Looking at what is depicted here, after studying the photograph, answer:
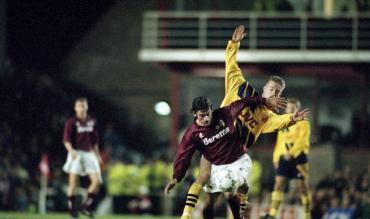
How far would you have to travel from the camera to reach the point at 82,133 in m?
18.9

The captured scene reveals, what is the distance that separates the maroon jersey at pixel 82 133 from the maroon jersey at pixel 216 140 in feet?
17.1

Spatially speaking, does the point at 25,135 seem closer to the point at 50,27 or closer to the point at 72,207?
the point at 50,27

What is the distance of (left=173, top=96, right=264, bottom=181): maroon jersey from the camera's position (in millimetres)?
13750

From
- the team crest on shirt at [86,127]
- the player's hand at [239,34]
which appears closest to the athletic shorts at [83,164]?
the team crest on shirt at [86,127]

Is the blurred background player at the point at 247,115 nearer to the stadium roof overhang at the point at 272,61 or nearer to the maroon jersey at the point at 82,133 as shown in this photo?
the maroon jersey at the point at 82,133

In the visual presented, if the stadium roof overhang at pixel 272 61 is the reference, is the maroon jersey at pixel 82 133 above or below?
below

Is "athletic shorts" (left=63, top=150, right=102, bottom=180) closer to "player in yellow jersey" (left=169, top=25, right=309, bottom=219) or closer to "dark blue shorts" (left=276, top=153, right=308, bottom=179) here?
"dark blue shorts" (left=276, top=153, right=308, bottom=179)

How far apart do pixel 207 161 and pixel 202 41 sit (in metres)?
15.8

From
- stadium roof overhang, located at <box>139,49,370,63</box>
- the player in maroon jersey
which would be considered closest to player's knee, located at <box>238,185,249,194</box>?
the player in maroon jersey

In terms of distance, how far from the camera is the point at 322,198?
74.3 ft

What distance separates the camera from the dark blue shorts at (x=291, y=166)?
18.3m

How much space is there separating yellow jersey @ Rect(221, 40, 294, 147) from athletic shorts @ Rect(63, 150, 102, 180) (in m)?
4.50

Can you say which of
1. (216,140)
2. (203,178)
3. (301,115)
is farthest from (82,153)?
(301,115)

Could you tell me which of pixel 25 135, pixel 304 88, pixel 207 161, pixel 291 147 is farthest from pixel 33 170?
pixel 207 161
